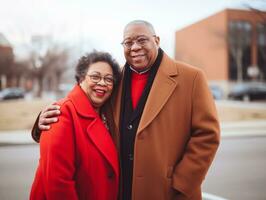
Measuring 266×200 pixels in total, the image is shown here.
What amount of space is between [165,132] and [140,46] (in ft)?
2.25

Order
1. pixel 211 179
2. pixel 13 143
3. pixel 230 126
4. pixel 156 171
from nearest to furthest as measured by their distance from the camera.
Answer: pixel 156 171
pixel 211 179
pixel 13 143
pixel 230 126

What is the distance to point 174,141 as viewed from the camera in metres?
2.33

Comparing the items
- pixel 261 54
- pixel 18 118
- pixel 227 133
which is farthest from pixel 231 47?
pixel 18 118

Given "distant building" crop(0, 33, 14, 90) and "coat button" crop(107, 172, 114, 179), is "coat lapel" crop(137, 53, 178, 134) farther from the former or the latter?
"distant building" crop(0, 33, 14, 90)

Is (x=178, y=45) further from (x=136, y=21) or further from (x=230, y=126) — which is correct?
(x=136, y=21)

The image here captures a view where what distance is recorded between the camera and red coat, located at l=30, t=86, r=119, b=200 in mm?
2094

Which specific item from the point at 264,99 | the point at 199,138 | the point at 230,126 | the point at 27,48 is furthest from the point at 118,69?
the point at 264,99

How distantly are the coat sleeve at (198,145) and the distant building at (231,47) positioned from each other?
34936mm

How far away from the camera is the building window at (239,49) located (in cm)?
3603

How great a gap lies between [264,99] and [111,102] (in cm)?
2731

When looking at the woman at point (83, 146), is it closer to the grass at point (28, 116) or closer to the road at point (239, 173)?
the road at point (239, 173)

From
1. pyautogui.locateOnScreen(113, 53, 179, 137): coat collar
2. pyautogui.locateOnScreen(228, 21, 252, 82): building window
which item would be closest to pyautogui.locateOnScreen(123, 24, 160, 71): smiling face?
pyautogui.locateOnScreen(113, 53, 179, 137): coat collar

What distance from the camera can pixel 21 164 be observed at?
7.25m

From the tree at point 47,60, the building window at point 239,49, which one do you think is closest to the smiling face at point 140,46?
the tree at point 47,60
